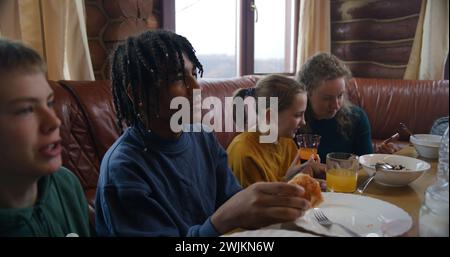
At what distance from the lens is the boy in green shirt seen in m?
0.31

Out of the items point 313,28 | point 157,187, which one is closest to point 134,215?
point 157,187

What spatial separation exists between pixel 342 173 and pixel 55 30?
88 cm

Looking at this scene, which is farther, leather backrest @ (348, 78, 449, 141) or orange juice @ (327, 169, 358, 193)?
leather backrest @ (348, 78, 449, 141)

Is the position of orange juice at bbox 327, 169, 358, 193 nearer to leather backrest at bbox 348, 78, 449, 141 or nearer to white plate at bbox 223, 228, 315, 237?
white plate at bbox 223, 228, 315, 237

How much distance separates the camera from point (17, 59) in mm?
321

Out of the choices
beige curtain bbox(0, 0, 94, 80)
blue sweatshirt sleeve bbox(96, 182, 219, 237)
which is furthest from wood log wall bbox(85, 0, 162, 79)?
blue sweatshirt sleeve bbox(96, 182, 219, 237)

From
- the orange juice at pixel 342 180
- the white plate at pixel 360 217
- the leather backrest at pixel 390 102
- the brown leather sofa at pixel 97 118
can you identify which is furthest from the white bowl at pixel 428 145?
the white plate at pixel 360 217

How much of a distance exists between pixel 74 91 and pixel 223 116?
583 millimetres

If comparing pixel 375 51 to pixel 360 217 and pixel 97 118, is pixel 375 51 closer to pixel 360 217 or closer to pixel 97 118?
pixel 97 118

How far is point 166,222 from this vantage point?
551 millimetres

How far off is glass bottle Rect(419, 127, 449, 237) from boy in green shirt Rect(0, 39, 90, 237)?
14.0 inches

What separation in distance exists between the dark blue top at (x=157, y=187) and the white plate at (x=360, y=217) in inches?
5.5

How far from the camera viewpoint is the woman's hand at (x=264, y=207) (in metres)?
0.46
